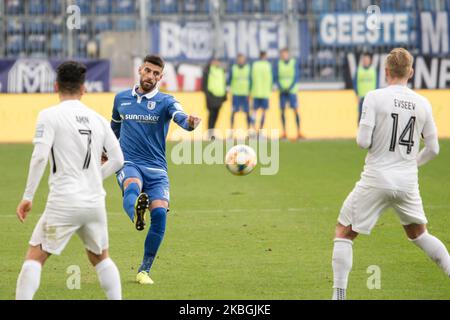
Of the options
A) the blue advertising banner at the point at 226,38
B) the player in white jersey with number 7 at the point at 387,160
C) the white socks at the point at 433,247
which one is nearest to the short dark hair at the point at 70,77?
the player in white jersey with number 7 at the point at 387,160

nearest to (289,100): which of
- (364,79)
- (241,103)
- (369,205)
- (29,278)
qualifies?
(241,103)

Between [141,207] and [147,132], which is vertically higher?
[147,132]

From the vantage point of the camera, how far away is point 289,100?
26359 mm

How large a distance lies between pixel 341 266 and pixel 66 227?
2.25m

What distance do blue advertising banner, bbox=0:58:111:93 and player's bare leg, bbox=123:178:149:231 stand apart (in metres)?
17.5

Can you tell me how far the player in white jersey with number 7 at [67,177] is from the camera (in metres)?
7.11

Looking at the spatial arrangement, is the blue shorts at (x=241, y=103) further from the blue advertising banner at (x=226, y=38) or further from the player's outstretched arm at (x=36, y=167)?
the player's outstretched arm at (x=36, y=167)

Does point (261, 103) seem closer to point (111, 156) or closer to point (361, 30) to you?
point (361, 30)

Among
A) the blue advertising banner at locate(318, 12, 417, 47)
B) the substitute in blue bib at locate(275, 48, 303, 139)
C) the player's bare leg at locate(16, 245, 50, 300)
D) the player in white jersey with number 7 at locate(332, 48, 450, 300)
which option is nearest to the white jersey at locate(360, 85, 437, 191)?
the player in white jersey with number 7 at locate(332, 48, 450, 300)

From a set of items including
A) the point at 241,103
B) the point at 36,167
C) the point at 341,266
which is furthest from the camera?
the point at 241,103

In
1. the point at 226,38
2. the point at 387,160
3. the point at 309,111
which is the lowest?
the point at 309,111

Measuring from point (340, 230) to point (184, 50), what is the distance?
22.4m

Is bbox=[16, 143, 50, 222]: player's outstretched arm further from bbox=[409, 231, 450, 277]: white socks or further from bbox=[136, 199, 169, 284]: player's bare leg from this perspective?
bbox=[409, 231, 450, 277]: white socks

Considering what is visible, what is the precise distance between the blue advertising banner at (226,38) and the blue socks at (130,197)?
20595 mm
